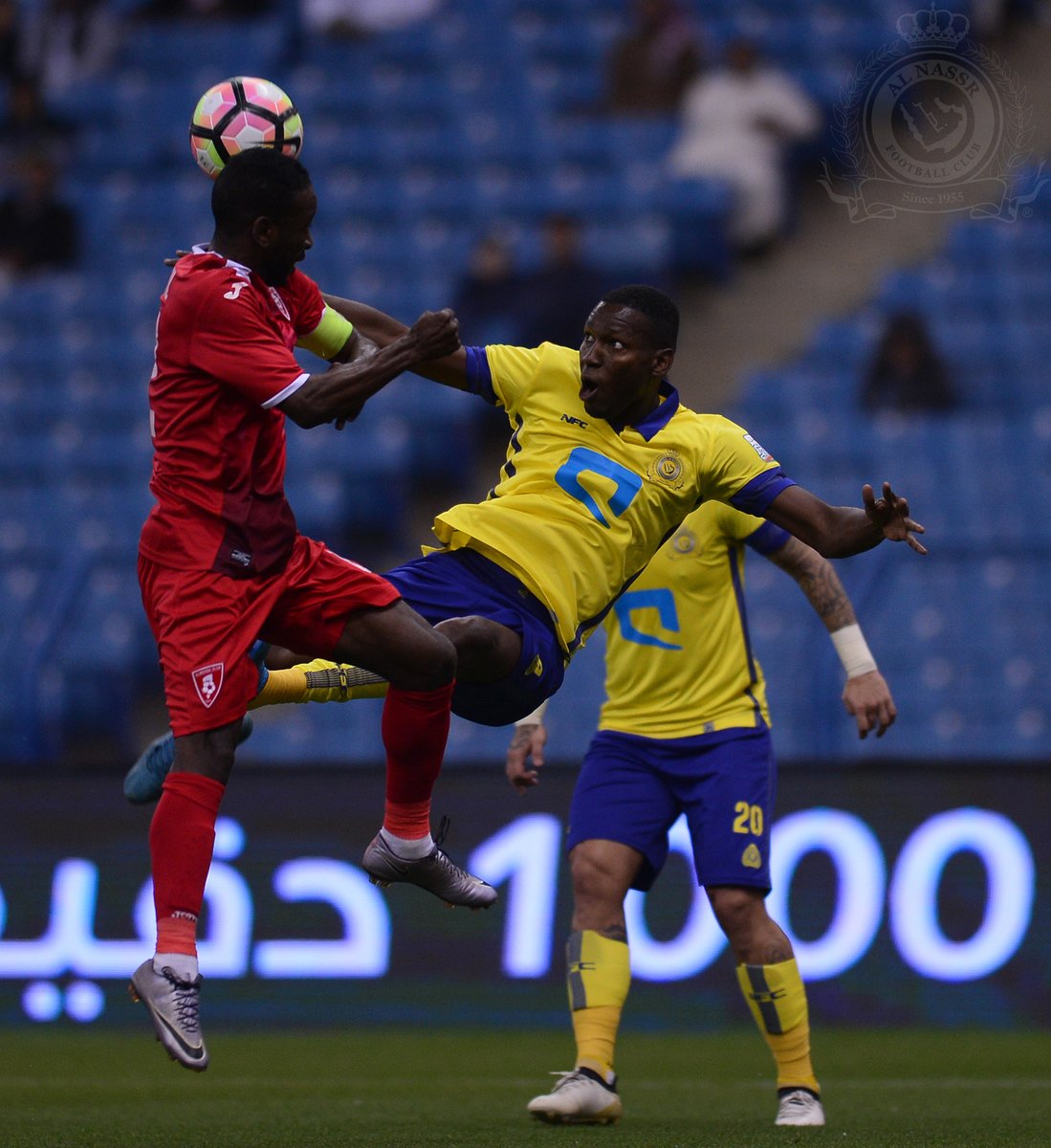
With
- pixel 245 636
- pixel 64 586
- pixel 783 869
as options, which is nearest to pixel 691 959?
pixel 783 869

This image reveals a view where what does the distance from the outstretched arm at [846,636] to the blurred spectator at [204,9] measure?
10136mm

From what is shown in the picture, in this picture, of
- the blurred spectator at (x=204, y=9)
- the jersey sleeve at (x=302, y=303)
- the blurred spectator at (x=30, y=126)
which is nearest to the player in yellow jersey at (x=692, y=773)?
the jersey sleeve at (x=302, y=303)

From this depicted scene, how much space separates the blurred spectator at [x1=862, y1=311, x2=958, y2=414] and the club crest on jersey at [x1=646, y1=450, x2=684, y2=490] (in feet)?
23.9

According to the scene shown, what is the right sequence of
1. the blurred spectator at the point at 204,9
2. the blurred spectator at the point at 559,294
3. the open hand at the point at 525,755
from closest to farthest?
1. the open hand at the point at 525,755
2. the blurred spectator at the point at 559,294
3. the blurred spectator at the point at 204,9

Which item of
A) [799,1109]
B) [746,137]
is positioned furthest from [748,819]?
[746,137]

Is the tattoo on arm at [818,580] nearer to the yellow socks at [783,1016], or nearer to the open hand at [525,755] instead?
the open hand at [525,755]

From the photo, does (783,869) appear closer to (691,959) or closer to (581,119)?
(691,959)

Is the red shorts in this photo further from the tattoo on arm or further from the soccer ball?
the tattoo on arm

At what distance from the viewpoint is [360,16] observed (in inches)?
601

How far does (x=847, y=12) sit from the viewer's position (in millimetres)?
14781

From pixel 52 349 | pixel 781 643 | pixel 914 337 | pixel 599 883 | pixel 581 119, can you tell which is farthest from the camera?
pixel 581 119

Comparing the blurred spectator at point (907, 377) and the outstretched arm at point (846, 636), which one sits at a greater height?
the blurred spectator at point (907, 377)

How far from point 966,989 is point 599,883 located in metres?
2.96

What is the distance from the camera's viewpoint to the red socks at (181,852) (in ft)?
15.3
